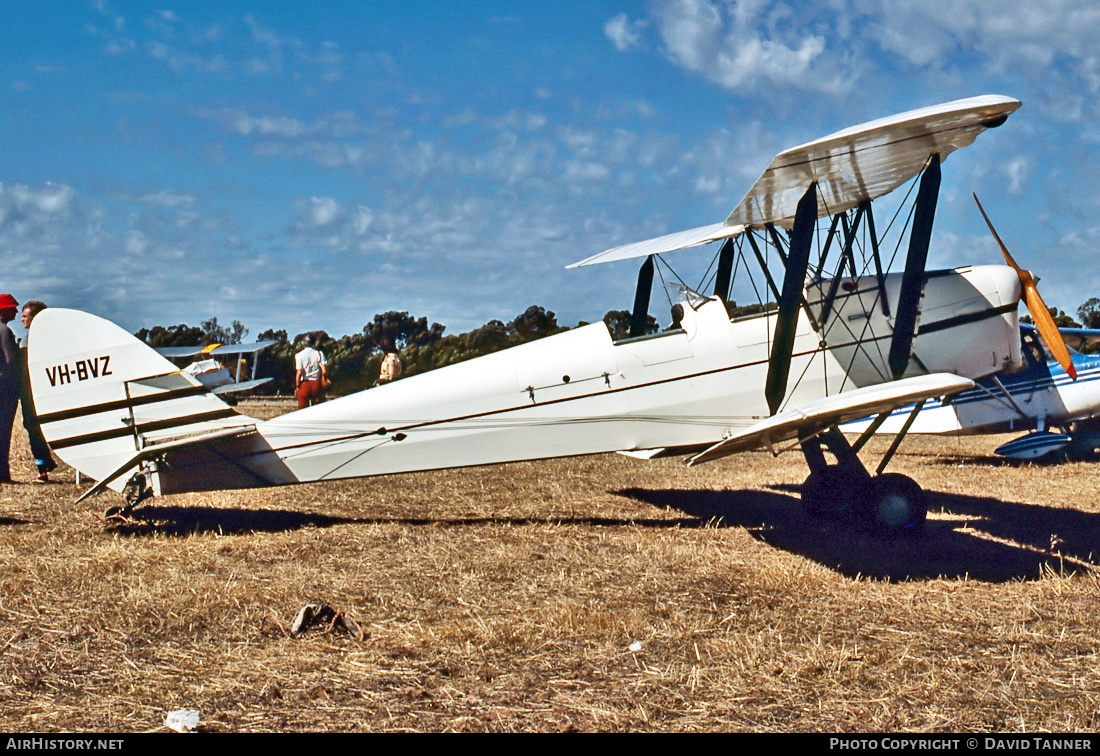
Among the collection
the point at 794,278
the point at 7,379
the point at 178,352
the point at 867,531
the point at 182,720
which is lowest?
the point at 867,531

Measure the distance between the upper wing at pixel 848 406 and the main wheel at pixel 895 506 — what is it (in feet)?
2.50

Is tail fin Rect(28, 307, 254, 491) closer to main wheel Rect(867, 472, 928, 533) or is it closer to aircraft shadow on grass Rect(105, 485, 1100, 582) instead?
aircraft shadow on grass Rect(105, 485, 1100, 582)

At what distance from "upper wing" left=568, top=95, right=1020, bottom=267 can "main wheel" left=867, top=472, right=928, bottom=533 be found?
229 centimetres

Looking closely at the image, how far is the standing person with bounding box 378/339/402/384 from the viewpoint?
41.9 ft

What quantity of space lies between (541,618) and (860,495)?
307 centimetres

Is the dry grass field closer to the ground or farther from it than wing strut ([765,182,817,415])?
closer to the ground

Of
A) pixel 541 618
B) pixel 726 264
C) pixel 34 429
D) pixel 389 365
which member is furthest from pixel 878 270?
pixel 389 365

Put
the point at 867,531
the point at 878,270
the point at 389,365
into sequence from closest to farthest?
1. the point at 867,531
2. the point at 878,270
3. the point at 389,365

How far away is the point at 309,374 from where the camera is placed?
1338cm

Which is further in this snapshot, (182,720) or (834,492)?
(834,492)

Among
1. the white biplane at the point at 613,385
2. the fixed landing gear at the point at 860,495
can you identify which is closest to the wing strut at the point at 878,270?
the white biplane at the point at 613,385

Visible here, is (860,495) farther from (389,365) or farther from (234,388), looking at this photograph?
(389,365)

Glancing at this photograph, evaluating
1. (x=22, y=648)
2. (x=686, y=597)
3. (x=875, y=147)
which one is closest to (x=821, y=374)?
(x=875, y=147)

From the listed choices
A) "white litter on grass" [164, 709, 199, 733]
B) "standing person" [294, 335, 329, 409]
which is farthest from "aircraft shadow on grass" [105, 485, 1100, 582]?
"standing person" [294, 335, 329, 409]
